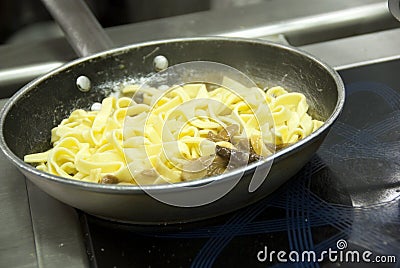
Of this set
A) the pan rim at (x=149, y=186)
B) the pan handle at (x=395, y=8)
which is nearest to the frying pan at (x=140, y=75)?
the pan rim at (x=149, y=186)

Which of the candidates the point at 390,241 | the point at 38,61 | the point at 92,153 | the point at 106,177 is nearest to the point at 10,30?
the point at 38,61

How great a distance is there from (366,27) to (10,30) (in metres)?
1.43

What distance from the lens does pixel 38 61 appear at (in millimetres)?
1658

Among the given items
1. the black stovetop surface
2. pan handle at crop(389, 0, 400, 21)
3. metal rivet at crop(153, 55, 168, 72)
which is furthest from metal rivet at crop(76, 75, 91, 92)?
pan handle at crop(389, 0, 400, 21)

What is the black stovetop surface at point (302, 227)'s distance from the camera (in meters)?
1.01

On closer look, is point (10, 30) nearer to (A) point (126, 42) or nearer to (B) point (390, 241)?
(A) point (126, 42)

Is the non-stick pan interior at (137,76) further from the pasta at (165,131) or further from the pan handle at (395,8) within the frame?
the pan handle at (395,8)

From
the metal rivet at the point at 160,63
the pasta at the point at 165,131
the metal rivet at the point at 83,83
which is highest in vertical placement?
the metal rivet at the point at 160,63

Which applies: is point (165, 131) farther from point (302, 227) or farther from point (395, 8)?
point (395, 8)

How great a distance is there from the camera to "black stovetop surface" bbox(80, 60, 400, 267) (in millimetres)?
1008

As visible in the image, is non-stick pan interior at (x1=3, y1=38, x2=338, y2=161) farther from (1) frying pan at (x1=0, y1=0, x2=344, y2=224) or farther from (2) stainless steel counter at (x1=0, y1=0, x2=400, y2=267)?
(2) stainless steel counter at (x1=0, y1=0, x2=400, y2=267)

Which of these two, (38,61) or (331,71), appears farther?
(38,61)

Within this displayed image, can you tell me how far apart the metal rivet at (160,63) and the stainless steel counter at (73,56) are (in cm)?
35

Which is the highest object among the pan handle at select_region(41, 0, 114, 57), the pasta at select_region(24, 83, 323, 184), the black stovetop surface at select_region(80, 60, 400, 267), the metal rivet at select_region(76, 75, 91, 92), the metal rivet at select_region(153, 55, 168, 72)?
the pan handle at select_region(41, 0, 114, 57)
